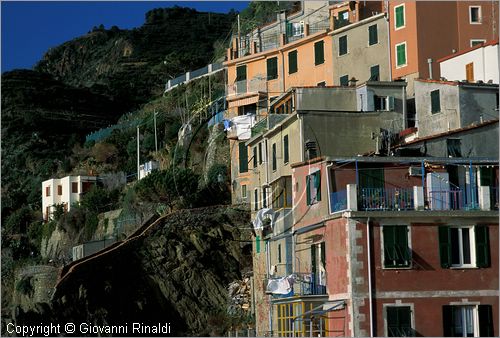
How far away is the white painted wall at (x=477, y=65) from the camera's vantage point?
50625 millimetres

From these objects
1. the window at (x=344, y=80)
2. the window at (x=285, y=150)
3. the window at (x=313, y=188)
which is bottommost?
the window at (x=313, y=188)

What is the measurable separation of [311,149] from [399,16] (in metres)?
16.2

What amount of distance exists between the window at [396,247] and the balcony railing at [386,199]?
0.88 metres

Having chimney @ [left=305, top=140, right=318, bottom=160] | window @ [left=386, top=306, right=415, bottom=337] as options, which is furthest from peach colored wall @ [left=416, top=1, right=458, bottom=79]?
window @ [left=386, top=306, right=415, bottom=337]

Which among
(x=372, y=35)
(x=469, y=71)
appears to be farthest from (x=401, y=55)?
(x=469, y=71)

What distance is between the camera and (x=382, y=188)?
37688mm

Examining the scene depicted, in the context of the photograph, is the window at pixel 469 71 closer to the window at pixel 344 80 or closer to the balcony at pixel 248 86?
the window at pixel 344 80

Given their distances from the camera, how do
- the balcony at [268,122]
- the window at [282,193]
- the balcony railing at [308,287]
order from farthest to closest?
Result: the balcony at [268,122]
the window at [282,193]
the balcony railing at [308,287]

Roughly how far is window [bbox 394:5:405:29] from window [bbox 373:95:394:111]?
903 cm

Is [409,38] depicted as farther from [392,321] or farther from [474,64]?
[392,321]

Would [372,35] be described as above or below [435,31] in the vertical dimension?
above

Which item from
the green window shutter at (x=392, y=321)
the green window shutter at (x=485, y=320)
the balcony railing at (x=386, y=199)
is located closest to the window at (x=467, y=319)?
the green window shutter at (x=485, y=320)

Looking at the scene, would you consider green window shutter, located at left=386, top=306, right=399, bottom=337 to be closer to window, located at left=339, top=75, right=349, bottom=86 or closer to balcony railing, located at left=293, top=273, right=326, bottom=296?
balcony railing, located at left=293, top=273, right=326, bottom=296

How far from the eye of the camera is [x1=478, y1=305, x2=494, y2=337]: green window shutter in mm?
35125
